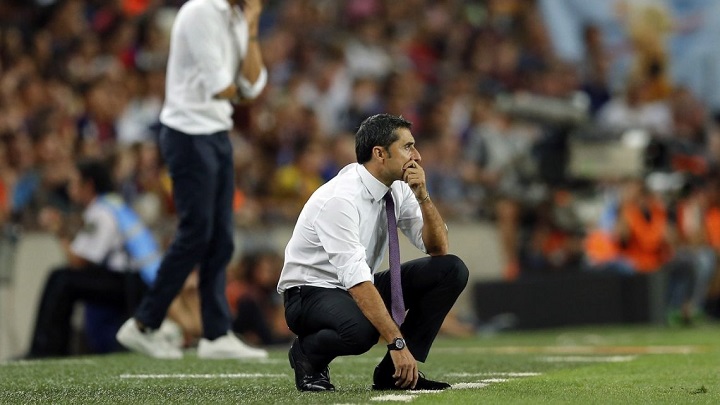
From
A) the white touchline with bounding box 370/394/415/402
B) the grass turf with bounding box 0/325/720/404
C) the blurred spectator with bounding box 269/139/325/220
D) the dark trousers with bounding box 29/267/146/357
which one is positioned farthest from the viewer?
the blurred spectator with bounding box 269/139/325/220

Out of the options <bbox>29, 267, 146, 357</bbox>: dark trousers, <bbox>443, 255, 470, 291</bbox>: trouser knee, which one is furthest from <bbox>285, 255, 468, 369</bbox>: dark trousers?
<bbox>29, 267, 146, 357</bbox>: dark trousers

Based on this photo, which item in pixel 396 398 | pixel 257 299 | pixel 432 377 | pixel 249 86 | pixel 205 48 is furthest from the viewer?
pixel 257 299

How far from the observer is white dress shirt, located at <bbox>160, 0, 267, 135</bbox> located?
7688 mm

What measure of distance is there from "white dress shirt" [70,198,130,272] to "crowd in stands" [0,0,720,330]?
4.14 ft

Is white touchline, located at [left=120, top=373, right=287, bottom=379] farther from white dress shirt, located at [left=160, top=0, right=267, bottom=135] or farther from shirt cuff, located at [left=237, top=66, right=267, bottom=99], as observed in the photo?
shirt cuff, located at [left=237, top=66, right=267, bottom=99]

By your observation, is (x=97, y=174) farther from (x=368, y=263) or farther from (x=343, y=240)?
(x=343, y=240)

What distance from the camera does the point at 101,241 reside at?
981 centimetres

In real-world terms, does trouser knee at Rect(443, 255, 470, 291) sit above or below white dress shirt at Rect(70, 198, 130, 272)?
below

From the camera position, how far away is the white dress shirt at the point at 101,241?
9.73 metres

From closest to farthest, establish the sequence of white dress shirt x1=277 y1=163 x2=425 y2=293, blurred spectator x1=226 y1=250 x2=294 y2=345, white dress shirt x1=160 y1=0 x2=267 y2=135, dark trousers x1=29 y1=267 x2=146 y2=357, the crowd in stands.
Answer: white dress shirt x1=277 y1=163 x2=425 y2=293 < white dress shirt x1=160 y1=0 x2=267 y2=135 < dark trousers x1=29 y1=267 x2=146 y2=357 < blurred spectator x1=226 y1=250 x2=294 y2=345 < the crowd in stands

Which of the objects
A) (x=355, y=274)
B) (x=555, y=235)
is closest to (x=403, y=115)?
(x=555, y=235)

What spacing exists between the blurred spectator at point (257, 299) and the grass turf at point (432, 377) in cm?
197

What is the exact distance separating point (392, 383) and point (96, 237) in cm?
469

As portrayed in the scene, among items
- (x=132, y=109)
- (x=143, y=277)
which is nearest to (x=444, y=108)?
(x=132, y=109)
